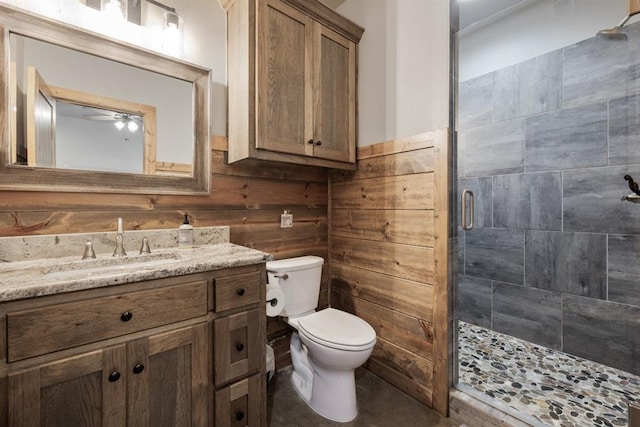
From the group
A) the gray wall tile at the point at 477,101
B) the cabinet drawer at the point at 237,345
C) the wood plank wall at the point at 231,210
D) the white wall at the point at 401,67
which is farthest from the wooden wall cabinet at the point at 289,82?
the gray wall tile at the point at 477,101

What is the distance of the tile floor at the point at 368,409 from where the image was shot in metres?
1.50

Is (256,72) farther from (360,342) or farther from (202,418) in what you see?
(202,418)

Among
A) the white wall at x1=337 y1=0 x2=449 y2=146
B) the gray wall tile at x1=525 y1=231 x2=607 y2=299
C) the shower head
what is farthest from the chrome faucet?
the shower head

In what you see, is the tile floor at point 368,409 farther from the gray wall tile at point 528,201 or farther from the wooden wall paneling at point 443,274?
the gray wall tile at point 528,201

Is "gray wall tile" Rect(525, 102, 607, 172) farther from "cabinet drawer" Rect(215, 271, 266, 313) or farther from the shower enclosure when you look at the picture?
"cabinet drawer" Rect(215, 271, 266, 313)

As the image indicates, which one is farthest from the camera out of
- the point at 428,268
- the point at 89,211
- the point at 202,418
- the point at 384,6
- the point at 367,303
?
the point at 367,303

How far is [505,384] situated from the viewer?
1.71 metres

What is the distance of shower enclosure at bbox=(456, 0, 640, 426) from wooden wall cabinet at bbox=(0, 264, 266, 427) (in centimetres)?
121

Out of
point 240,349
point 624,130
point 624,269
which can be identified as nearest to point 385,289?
point 240,349

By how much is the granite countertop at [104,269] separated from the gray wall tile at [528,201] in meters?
2.03

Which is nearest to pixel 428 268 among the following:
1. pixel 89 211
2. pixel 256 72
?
pixel 256 72

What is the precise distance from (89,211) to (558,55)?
10.0 feet

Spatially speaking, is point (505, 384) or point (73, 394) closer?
point (73, 394)

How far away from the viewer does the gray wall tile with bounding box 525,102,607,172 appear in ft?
6.06
